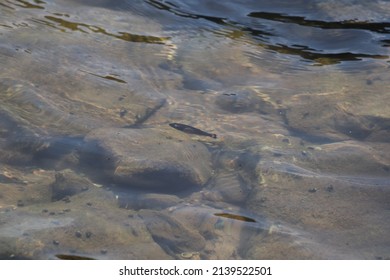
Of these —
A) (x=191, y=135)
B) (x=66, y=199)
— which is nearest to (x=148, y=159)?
(x=191, y=135)

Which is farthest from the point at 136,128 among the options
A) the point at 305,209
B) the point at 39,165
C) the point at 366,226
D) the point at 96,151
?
the point at 366,226

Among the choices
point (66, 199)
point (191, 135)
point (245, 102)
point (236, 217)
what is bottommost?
point (66, 199)

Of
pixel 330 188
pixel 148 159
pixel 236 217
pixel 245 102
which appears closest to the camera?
pixel 236 217

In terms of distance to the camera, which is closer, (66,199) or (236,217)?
(236,217)

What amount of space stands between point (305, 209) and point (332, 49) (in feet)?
10.4

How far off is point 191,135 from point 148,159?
1.91 feet

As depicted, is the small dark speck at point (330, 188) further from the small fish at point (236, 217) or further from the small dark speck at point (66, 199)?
the small dark speck at point (66, 199)

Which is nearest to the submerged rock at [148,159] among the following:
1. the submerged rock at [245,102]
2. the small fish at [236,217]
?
the small fish at [236,217]

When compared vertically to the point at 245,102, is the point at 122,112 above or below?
below

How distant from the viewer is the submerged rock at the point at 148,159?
435cm

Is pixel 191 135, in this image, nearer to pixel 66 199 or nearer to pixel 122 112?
pixel 122 112

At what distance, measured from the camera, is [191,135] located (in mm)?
4918

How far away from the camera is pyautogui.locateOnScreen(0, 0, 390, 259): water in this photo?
3840 millimetres

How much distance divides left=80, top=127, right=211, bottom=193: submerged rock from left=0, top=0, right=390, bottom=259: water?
13mm
